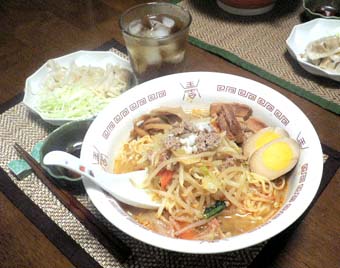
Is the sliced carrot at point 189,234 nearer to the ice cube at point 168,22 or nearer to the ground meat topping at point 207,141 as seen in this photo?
the ground meat topping at point 207,141

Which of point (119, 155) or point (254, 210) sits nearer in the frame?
point (254, 210)

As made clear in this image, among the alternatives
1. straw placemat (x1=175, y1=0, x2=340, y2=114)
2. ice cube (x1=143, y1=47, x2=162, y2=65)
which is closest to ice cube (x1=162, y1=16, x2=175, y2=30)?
ice cube (x1=143, y1=47, x2=162, y2=65)

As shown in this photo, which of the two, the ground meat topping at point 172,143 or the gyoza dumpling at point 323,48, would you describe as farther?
the gyoza dumpling at point 323,48

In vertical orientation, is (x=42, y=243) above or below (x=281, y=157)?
below

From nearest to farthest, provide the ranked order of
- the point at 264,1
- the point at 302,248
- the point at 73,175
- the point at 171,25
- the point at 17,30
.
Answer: the point at 302,248
the point at 73,175
the point at 171,25
the point at 264,1
the point at 17,30

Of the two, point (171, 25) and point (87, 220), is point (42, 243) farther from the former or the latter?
point (171, 25)

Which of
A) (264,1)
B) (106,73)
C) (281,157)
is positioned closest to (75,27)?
(106,73)

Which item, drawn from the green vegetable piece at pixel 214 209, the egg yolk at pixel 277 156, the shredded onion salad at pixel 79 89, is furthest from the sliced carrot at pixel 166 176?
the shredded onion salad at pixel 79 89
